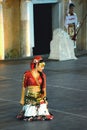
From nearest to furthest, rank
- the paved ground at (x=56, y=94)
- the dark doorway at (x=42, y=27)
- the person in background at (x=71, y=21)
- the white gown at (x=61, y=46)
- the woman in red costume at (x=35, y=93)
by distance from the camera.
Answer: the paved ground at (x=56, y=94) < the woman in red costume at (x=35, y=93) < the white gown at (x=61, y=46) < the dark doorway at (x=42, y=27) < the person in background at (x=71, y=21)

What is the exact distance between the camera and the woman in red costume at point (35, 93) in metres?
10.8

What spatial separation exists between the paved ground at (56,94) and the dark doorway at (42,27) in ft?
9.98

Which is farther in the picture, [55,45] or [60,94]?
[55,45]

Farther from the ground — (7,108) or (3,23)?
(3,23)

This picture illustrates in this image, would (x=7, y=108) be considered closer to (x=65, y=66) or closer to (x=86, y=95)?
(x=86, y=95)

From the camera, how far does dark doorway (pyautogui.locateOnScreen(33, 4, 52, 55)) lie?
24.0 metres

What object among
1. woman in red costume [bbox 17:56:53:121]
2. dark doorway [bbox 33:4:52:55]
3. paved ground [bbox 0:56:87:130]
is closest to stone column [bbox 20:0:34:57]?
dark doorway [bbox 33:4:52:55]

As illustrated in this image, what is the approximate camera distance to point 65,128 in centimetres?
1030

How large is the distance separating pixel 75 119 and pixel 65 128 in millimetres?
810

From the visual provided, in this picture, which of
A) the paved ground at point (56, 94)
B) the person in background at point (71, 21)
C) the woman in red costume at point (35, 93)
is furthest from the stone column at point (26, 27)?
the woman in red costume at point (35, 93)

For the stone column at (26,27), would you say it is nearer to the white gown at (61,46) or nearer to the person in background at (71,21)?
the white gown at (61,46)

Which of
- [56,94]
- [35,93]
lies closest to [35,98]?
[35,93]

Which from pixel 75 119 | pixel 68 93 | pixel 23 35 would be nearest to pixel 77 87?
pixel 68 93

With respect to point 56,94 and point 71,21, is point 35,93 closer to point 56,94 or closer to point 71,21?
point 56,94
